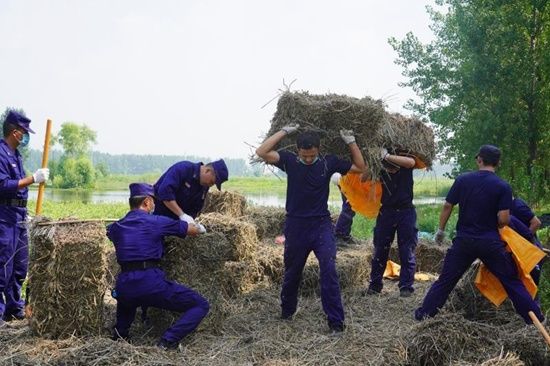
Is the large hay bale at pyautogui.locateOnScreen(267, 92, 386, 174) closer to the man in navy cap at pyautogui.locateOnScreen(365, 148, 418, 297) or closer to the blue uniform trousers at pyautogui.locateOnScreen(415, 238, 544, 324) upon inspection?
the man in navy cap at pyautogui.locateOnScreen(365, 148, 418, 297)

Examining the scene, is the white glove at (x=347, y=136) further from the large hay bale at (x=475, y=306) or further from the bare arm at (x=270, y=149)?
the large hay bale at (x=475, y=306)

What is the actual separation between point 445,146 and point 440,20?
576 cm

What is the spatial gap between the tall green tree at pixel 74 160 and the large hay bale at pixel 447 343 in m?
76.5

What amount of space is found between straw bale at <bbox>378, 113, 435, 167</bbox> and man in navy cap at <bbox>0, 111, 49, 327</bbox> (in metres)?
3.95

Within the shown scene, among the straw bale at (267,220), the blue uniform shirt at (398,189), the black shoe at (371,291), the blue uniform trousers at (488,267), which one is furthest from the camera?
the straw bale at (267,220)

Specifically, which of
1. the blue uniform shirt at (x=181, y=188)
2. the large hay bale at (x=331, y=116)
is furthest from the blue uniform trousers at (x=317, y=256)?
the blue uniform shirt at (x=181, y=188)

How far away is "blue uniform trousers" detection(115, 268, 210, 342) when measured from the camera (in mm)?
4938

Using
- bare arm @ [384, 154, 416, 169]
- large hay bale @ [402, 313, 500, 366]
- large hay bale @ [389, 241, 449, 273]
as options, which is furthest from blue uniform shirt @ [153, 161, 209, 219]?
large hay bale @ [389, 241, 449, 273]

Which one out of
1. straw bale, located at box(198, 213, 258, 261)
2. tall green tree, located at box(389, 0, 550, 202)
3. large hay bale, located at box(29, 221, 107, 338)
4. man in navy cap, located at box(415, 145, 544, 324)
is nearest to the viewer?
large hay bale, located at box(29, 221, 107, 338)

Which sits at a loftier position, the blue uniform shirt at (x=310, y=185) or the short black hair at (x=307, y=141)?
the short black hair at (x=307, y=141)

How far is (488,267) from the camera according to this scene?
222 inches

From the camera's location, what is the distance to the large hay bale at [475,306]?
19.6 feet

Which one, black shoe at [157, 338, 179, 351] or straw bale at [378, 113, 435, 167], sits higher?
straw bale at [378, 113, 435, 167]

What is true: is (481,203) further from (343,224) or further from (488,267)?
(343,224)
